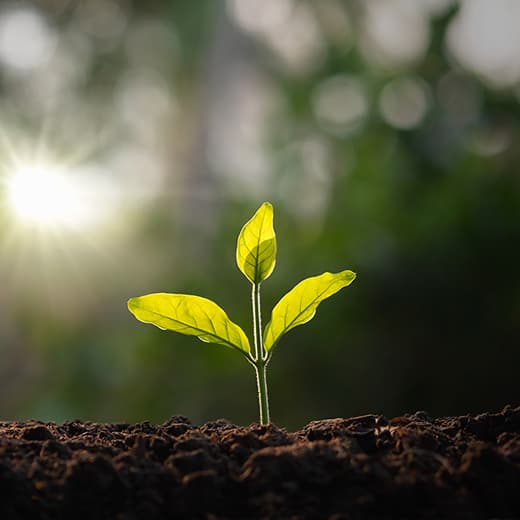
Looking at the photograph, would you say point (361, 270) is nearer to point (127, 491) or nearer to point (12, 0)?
point (127, 491)

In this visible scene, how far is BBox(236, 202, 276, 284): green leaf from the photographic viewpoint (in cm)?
74

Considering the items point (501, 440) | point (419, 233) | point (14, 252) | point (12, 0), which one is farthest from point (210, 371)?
point (12, 0)

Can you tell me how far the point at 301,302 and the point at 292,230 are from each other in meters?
3.33

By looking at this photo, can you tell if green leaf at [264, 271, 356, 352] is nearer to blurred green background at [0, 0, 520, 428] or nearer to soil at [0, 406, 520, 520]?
soil at [0, 406, 520, 520]

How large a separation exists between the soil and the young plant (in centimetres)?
13

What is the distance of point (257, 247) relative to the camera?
29.6 inches

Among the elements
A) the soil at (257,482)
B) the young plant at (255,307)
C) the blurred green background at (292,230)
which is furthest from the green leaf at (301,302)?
the blurred green background at (292,230)

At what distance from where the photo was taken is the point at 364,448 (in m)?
0.67

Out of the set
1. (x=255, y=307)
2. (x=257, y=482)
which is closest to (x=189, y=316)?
(x=255, y=307)

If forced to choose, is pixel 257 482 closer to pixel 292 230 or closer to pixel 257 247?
pixel 257 247

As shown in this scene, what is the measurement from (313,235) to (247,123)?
2.59m

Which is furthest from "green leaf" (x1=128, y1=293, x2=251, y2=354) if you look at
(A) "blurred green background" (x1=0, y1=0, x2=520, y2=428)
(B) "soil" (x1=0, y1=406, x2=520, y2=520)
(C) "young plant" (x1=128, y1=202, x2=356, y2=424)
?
(A) "blurred green background" (x1=0, y1=0, x2=520, y2=428)

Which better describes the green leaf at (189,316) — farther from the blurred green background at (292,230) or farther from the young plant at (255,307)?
the blurred green background at (292,230)

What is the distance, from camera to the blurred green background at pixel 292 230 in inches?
131
